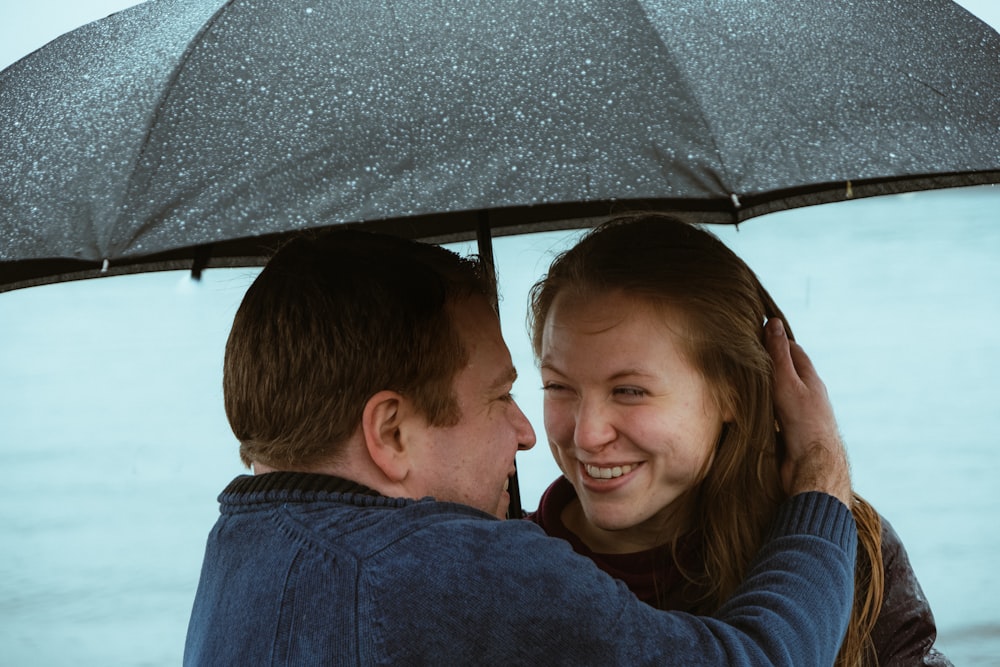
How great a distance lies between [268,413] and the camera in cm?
151

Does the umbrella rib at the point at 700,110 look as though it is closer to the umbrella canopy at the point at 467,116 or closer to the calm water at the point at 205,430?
the umbrella canopy at the point at 467,116

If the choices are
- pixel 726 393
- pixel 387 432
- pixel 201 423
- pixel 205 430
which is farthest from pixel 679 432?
pixel 201 423

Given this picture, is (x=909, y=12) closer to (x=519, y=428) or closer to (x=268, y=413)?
(x=519, y=428)

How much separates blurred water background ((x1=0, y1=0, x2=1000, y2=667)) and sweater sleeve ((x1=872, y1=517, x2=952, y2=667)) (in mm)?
1058

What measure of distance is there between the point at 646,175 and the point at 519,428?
56cm

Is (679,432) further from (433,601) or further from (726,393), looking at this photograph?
(433,601)

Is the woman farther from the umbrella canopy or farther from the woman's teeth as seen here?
the umbrella canopy

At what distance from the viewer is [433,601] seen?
4.11ft

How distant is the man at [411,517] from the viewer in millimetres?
1260

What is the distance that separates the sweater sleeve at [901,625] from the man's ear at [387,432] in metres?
0.77

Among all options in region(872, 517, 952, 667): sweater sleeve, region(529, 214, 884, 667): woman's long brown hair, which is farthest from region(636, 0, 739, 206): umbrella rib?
region(872, 517, 952, 667): sweater sleeve

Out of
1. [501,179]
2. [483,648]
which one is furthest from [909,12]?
[483,648]

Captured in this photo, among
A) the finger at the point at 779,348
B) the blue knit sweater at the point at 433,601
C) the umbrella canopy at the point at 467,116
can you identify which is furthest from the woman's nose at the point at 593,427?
the umbrella canopy at the point at 467,116

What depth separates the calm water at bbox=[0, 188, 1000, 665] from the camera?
563cm
